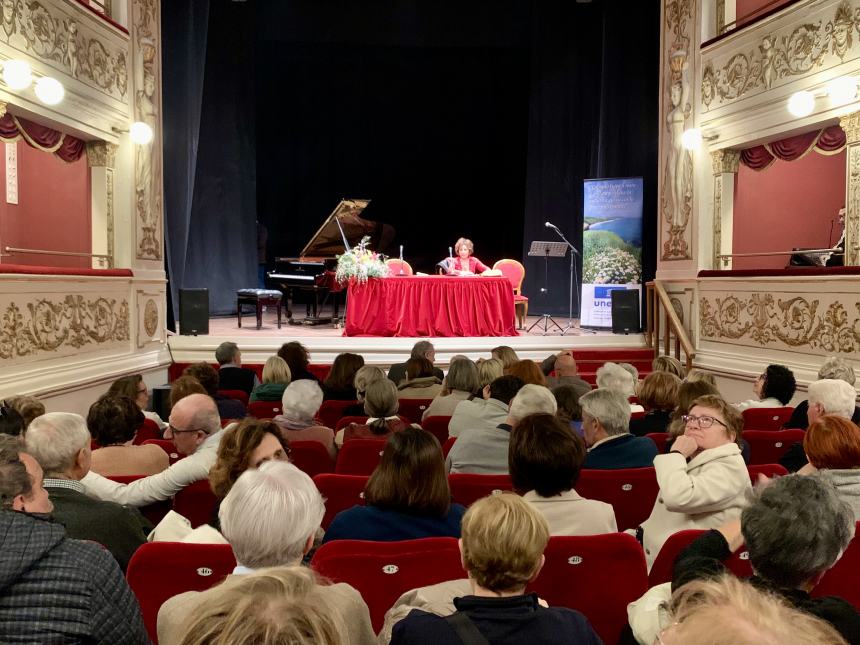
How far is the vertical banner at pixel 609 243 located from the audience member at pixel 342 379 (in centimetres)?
666

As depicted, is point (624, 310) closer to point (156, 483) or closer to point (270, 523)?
point (156, 483)

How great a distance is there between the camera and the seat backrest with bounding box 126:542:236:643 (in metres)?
2.12

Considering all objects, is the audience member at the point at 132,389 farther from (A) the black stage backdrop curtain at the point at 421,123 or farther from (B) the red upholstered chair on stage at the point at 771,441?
(A) the black stage backdrop curtain at the point at 421,123

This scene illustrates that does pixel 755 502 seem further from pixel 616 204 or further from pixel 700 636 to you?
pixel 616 204

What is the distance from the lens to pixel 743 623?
797 mm

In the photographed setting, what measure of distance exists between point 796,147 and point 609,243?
3.69 m

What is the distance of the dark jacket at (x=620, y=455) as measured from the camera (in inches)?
136

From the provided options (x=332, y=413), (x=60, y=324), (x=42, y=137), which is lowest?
(x=332, y=413)

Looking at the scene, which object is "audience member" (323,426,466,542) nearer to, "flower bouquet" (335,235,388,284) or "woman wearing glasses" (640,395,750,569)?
"woman wearing glasses" (640,395,750,569)

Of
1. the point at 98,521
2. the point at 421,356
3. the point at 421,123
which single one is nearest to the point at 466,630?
the point at 98,521

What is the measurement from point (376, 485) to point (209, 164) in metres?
12.3

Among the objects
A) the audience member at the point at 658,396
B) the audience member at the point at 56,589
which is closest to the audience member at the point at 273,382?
the audience member at the point at 658,396

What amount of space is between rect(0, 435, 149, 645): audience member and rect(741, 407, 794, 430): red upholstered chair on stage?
4019 millimetres

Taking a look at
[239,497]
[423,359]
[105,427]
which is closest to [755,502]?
[239,497]
